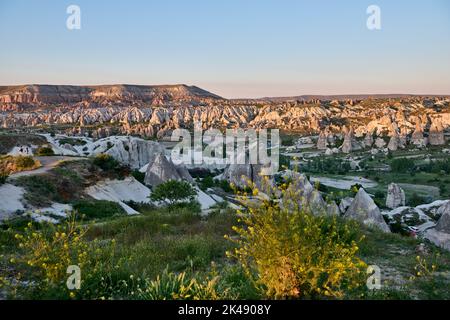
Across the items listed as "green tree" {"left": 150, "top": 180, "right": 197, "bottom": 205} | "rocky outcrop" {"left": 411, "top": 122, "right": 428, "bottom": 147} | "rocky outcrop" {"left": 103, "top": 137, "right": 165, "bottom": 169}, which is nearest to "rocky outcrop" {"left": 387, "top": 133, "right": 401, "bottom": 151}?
"rocky outcrop" {"left": 411, "top": 122, "right": 428, "bottom": 147}

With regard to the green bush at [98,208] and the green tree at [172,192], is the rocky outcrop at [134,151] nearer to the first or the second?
the green bush at [98,208]

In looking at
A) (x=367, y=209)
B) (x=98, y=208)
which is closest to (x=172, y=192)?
(x=98, y=208)

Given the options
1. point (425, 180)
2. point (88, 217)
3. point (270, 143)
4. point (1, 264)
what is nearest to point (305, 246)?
point (1, 264)

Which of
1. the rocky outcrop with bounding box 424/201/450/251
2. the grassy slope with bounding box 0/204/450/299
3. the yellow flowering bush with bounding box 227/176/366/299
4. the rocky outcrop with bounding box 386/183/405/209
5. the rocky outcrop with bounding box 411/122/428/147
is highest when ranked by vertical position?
the yellow flowering bush with bounding box 227/176/366/299

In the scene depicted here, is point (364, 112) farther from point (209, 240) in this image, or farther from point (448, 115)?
point (209, 240)

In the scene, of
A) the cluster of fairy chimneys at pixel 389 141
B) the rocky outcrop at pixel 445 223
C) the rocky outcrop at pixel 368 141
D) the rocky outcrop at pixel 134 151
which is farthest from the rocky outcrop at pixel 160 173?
the rocky outcrop at pixel 368 141

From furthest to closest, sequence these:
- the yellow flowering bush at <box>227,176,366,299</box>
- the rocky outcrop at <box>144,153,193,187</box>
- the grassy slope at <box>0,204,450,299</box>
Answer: the rocky outcrop at <box>144,153,193,187</box>, the grassy slope at <box>0,204,450,299</box>, the yellow flowering bush at <box>227,176,366,299</box>

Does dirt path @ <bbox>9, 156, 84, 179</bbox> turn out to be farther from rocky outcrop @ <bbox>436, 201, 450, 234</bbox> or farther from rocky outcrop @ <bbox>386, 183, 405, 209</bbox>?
rocky outcrop @ <bbox>386, 183, 405, 209</bbox>

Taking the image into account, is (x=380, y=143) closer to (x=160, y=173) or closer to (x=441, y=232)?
(x=160, y=173)
